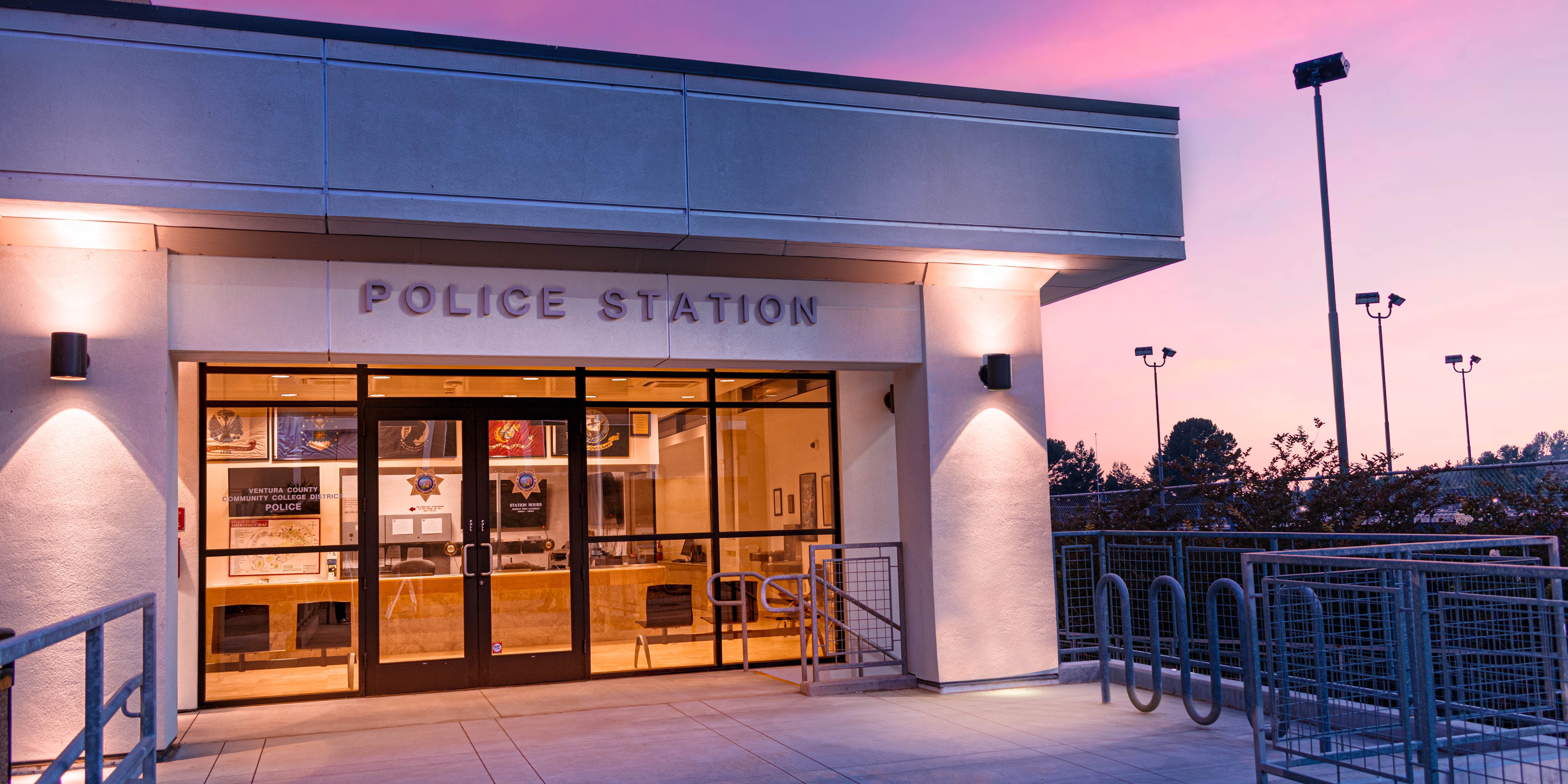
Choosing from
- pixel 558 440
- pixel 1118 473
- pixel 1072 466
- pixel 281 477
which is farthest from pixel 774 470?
pixel 1072 466

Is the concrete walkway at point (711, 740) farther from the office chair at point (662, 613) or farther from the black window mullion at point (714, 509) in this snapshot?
the black window mullion at point (714, 509)

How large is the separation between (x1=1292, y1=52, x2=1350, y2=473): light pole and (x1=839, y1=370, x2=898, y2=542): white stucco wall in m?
9.29

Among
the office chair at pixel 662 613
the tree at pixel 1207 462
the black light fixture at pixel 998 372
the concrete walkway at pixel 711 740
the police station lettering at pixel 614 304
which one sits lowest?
the concrete walkway at pixel 711 740

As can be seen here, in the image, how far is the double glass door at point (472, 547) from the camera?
9.02m

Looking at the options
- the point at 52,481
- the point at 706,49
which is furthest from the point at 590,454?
the point at 706,49

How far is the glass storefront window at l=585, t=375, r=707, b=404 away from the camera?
973cm

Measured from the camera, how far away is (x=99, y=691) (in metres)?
3.91

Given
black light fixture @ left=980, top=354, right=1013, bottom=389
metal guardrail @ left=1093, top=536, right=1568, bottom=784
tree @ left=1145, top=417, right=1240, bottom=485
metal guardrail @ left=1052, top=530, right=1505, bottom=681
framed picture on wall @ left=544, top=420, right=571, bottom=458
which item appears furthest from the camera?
tree @ left=1145, top=417, right=1240, bottom=485

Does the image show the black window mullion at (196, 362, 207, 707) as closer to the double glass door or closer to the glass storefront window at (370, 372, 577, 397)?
the double glass door

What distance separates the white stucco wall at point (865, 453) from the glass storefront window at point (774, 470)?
0.62 feet

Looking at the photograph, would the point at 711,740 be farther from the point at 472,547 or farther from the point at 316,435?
the point at 316,435

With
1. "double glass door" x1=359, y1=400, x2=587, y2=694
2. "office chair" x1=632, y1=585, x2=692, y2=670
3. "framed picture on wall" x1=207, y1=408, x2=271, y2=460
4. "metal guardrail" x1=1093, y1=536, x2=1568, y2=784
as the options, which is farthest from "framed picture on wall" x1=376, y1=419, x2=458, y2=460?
"metal guardrail" x1=1093, y1=536, x2=1568, y2=784

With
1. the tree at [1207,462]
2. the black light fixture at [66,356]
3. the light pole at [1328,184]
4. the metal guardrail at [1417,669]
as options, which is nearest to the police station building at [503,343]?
the black light fixture at [66,356]

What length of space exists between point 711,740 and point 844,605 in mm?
3094
